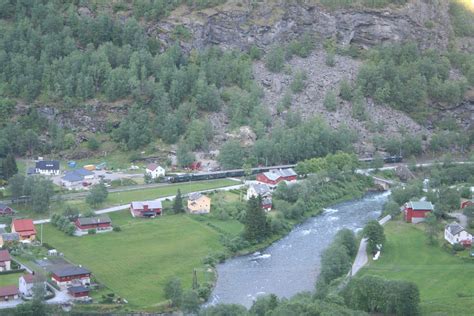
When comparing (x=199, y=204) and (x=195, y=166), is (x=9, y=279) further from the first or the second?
(x=195, y=166)

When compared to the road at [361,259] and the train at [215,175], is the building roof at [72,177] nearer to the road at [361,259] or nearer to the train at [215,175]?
the train at [215,175]

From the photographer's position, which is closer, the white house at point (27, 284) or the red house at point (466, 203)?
the white house at point (27, 284)

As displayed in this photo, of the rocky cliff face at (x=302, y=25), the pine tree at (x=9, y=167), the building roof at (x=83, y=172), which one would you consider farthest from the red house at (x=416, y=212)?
the rocky cliff face at (x=302, y=25)

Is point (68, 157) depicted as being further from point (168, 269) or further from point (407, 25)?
point (407, 25)

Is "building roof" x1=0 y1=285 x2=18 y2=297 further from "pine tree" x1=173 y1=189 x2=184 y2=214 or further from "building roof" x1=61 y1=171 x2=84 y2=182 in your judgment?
"building roof" x1=61 y1=171 x2=84 y2=182

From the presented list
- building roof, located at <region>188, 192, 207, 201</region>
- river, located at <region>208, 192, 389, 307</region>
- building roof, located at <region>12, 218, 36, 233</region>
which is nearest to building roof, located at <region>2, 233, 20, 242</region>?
building roof, located at <region>12, 218, 36, 233</region>

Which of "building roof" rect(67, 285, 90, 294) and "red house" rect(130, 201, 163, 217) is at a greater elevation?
"red house" rect(130, 201, 163, 217)

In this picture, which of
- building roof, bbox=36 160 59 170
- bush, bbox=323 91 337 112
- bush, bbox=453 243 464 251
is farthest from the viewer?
bush, bbox=323 91 337 112

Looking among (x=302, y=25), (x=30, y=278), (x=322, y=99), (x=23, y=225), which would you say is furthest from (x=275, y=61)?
(x=30, y=278)
